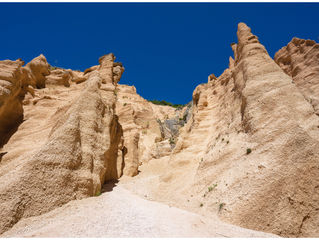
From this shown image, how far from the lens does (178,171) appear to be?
563 inches

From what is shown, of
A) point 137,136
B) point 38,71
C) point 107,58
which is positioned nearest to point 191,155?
point 137,136

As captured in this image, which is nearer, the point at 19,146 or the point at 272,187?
the point at 272,187

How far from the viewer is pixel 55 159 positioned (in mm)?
8188

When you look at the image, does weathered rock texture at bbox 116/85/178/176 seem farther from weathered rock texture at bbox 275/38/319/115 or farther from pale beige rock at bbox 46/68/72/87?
weathered rock texture at bbox 275/38/319/115

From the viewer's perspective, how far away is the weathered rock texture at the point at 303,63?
15689 mm

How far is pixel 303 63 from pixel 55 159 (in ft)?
72.6

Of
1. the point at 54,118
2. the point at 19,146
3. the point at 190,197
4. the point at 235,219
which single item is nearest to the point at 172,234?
the point at 235,219

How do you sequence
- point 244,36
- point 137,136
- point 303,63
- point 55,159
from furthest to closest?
point 137,136
point 303,63
point 244,36
point 55,159

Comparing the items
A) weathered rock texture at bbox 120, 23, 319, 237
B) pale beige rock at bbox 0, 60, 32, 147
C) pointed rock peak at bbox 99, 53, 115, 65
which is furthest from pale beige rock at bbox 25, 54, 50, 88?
weathered rock texture at bbox 120, 23, 319, 237

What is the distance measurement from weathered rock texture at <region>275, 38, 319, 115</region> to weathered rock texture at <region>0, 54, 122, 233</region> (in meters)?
15.3

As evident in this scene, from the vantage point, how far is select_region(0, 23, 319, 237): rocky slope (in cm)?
673

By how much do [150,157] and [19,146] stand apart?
12.9 meters

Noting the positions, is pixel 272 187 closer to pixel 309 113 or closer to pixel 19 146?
pixel 309 113

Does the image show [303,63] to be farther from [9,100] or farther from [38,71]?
[38,71]
